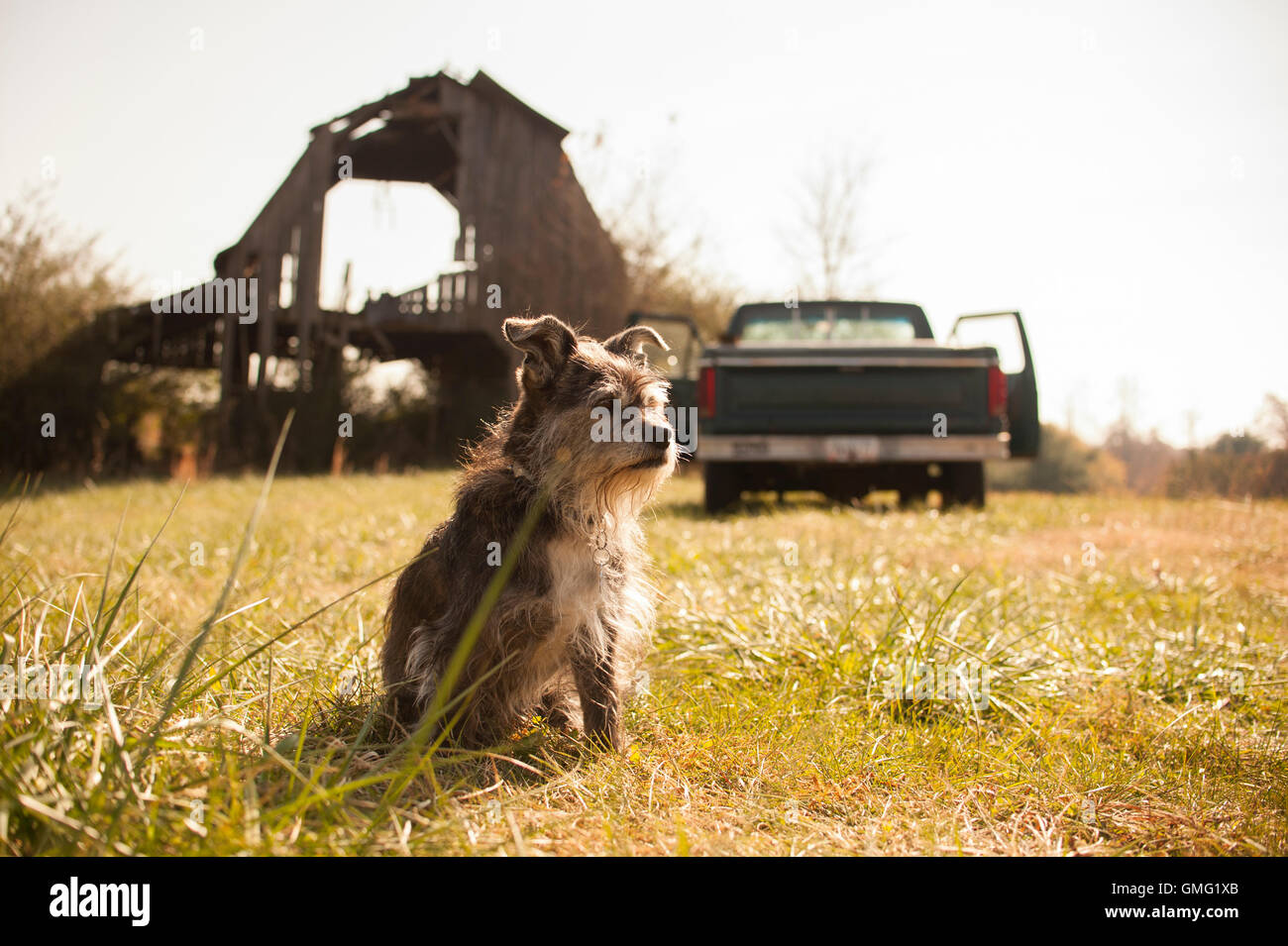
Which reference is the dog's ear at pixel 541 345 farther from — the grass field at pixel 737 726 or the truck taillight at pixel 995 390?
the truck taillight at pixel 995 390

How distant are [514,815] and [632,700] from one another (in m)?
0.98

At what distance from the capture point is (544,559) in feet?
8.57

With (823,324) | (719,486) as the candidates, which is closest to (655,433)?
(719,486)

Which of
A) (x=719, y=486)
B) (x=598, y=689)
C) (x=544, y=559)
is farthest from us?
(x=719, y=486)

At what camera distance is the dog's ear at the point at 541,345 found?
2.68m

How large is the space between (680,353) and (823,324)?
208cm

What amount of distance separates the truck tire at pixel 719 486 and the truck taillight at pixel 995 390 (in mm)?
2986

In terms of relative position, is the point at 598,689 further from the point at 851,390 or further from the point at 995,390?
the point at 995,390

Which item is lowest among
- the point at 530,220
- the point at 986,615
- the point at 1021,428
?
the point at 986,615

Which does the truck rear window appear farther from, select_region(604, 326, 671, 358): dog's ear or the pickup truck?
select_region(604, 326, 671, 358): dog's ear

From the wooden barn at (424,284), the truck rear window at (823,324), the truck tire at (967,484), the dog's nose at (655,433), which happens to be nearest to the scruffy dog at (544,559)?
the dog's nose at (655,433)
